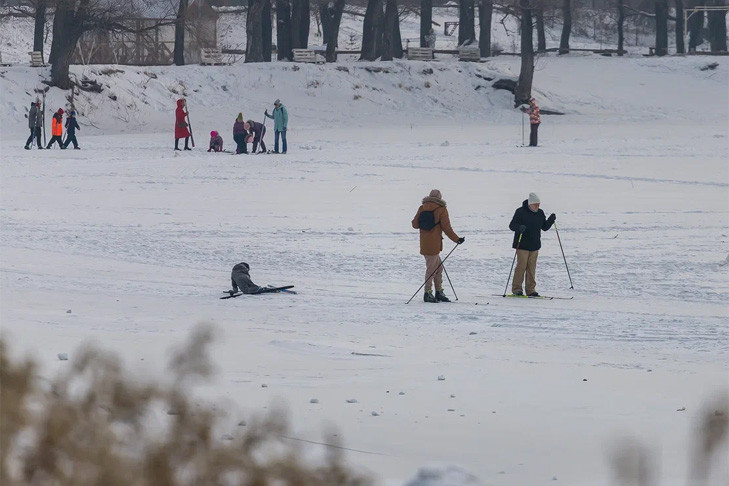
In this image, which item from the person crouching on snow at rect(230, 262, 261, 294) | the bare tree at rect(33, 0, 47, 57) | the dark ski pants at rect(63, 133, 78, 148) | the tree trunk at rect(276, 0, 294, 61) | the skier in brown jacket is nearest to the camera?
the person crouching on snow at rect(230, 262, 261, 294)

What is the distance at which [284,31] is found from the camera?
53781 mm

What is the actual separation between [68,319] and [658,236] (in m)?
8.67

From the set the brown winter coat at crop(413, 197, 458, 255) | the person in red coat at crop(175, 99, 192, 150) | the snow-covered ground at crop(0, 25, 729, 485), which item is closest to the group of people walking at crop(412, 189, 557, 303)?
the brown winter coat at crop(413, 197, 458, 255)

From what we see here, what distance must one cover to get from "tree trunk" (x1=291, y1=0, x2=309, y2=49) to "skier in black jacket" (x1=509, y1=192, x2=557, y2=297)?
42171 millimetres

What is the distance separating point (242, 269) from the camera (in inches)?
520

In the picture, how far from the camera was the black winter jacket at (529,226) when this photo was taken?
13875 millimetres

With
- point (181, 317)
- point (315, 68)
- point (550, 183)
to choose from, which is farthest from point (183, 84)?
point (181, 317)

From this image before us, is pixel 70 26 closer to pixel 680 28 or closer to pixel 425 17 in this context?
pixel 425 17

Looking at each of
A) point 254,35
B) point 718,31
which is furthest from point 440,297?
point 718,31

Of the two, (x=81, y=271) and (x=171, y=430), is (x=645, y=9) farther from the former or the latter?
(x=171, y=430)

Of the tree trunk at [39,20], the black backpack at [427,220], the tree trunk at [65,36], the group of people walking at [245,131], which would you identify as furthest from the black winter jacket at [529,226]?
the tree trunk at [39,20]

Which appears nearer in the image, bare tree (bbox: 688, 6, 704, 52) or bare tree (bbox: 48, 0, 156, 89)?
bare tree (bbox: 48, 0, 156, 89)

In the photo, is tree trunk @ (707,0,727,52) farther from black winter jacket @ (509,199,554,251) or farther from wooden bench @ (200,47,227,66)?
black winter jacket @ (509,199,554,251)

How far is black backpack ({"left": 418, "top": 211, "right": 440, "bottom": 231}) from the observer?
1367 cm
